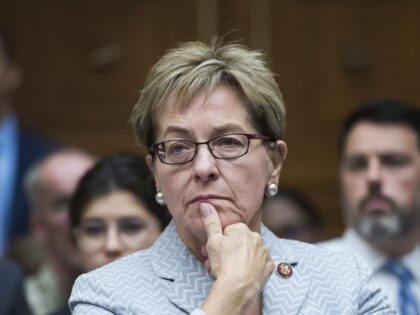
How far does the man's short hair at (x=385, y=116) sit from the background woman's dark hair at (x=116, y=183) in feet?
4.48

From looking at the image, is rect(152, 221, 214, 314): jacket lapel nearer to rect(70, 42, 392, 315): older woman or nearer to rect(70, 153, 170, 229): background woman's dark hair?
rect(70, 42, 392, 315): older woman

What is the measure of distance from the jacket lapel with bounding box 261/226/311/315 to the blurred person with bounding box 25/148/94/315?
2469 mm

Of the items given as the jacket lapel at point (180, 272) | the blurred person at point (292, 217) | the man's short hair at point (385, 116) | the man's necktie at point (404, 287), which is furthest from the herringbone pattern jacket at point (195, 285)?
the blurred person at point (292, 217)

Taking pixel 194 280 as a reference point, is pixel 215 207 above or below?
above

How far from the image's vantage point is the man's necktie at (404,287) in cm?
600

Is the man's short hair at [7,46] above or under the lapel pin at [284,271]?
above

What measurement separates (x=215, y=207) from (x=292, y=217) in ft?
11.0

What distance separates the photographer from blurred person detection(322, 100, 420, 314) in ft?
20.8

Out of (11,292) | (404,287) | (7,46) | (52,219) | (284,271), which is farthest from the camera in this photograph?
(7,46)

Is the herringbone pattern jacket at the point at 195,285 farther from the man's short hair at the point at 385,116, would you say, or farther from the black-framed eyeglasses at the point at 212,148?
the man's short hair at the point at 385,116

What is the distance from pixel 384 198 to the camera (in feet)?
21.0

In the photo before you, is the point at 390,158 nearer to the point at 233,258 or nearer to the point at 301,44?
the point at 301,44

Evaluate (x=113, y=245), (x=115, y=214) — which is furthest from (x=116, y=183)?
(x=113, y=245)

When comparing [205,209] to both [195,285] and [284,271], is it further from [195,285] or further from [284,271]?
[284,271]
